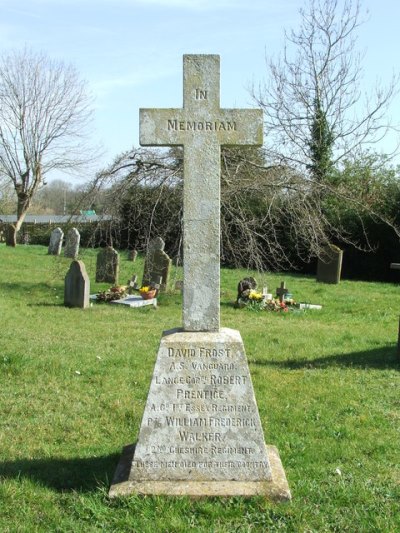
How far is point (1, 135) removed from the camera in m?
38.2

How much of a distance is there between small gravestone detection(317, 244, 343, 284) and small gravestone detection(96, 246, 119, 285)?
6733 millimetres

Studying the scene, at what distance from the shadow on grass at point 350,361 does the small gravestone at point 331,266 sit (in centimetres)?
1075

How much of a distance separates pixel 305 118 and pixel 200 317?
24.1 meters

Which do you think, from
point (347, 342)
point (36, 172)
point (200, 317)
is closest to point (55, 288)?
point (347, 342)

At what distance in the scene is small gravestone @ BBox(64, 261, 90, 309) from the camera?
12930 mm

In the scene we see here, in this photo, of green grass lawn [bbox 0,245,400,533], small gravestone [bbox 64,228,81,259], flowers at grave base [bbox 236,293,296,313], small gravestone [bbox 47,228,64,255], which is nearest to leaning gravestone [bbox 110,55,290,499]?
green grass lawn [bbox 0,245,400,533]

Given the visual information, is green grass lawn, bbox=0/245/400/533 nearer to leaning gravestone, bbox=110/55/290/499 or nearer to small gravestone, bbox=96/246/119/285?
leaning gravestone, bbox=110/55/290/499

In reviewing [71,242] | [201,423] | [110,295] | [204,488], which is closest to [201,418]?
[201,423]

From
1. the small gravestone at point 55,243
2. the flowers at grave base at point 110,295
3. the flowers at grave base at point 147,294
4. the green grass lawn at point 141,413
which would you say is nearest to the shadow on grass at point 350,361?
the green grass lawn at point 141,413

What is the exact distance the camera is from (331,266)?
19.5 metres

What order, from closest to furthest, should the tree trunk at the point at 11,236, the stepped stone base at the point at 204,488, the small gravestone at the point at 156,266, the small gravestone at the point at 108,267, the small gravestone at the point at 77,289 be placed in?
the stepped stone base at the point at 204,488
the small gravestone at the point at 77,289
the small gravestone at the point at 156,266
the small gravestone at the point at 108,267
the tree trunk at the point at 11,236

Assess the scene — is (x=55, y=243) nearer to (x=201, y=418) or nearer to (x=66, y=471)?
(x=66, y=471)

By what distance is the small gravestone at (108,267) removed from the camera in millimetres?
17078

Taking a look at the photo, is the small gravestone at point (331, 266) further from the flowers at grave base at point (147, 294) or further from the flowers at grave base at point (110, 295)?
the flowers at grave base at point (110, 295)
